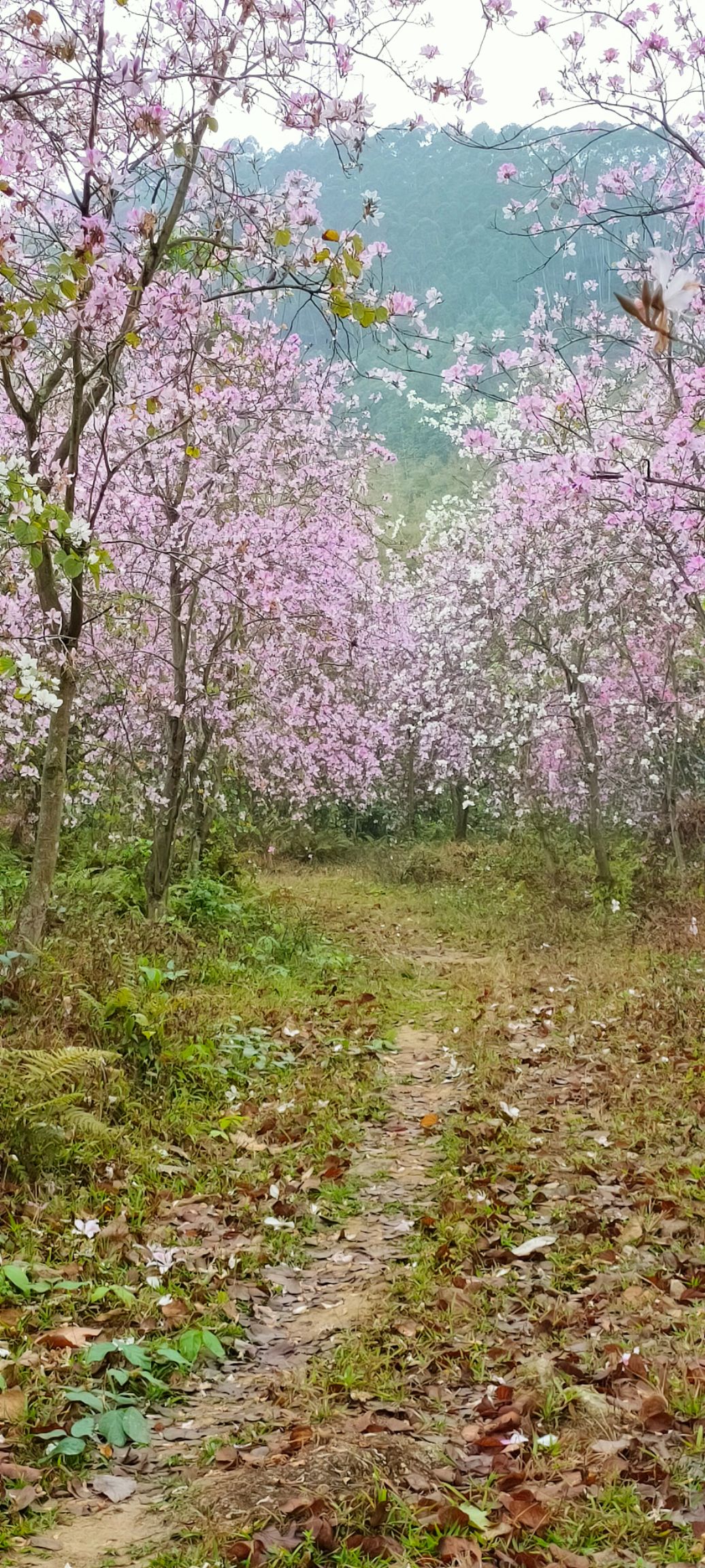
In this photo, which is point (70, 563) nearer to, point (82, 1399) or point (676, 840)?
point (82, 1399)

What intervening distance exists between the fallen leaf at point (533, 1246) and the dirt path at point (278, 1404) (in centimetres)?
55

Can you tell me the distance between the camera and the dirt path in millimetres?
3045

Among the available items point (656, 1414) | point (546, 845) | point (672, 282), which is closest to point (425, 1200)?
point (656, 1414)

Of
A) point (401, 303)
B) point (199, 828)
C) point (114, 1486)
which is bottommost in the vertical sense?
point (114, 1486)

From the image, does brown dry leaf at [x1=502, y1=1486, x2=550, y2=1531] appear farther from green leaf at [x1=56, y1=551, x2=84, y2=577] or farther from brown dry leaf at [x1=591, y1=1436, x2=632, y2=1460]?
green leaf at [x1=56, y1=551, x2=84, y2=577]

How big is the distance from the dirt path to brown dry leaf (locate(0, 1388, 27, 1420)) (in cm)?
40

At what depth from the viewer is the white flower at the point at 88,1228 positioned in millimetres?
4789

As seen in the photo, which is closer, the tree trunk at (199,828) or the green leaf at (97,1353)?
the green leaf at (97,1353)

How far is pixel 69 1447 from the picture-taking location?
3.40 metres

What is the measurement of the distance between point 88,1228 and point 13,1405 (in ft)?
4.14

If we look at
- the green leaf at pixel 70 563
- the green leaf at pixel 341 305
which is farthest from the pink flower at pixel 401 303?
the green leaf at pixel 70 563

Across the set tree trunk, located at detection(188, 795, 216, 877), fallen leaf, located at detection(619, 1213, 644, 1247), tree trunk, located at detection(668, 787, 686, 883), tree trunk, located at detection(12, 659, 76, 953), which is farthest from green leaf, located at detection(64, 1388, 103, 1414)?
tree trunk, located at detection(668, 787, 686, 883)

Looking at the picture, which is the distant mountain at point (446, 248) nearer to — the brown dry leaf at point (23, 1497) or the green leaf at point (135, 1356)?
the green leaf at point (135, 1356)

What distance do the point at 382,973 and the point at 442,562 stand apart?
565 inches
